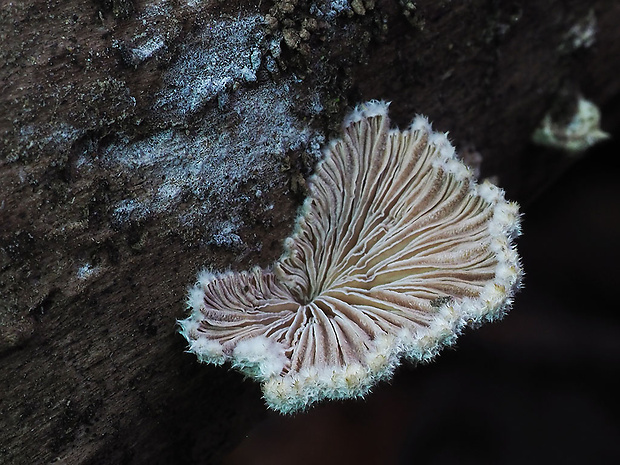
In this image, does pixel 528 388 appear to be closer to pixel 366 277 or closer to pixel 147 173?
pixel 366 277

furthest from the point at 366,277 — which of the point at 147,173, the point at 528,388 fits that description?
the point at 528,388

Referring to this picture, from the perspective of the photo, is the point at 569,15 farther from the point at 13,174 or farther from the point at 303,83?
the point at 13,174

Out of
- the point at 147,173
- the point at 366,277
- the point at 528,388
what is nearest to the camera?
the point at 147,173

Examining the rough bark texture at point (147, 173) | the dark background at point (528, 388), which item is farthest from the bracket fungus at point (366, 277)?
the dark background at point (528, 388)

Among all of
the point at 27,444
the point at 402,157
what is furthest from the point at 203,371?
the point at 402,157

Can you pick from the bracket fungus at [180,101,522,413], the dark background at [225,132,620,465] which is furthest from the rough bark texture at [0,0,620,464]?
the dark background at [225,132,620,465]

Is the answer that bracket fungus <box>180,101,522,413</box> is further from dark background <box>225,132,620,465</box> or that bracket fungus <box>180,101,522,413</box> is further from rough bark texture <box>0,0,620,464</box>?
dark background <box>225,132,620,465</box>
